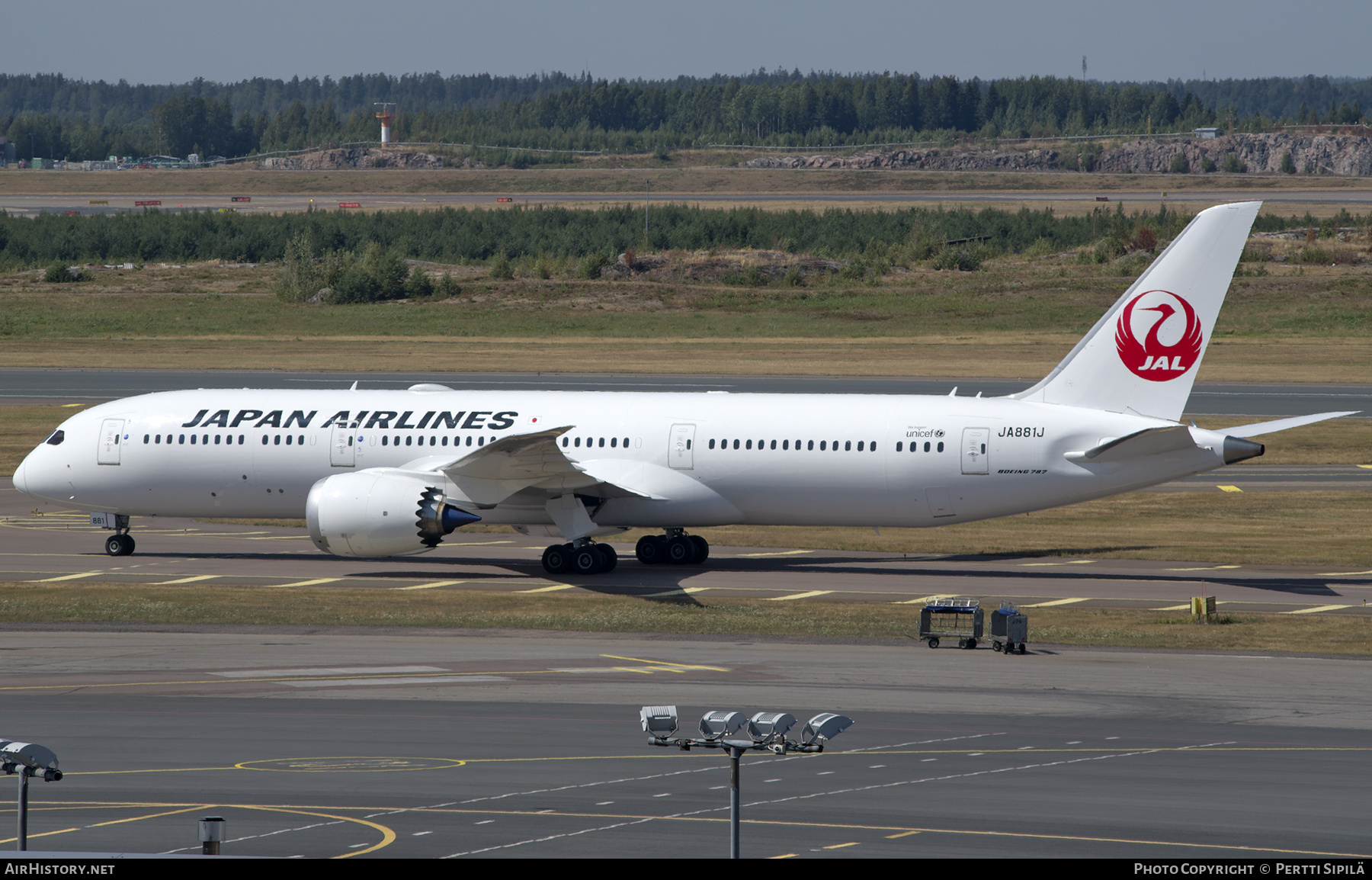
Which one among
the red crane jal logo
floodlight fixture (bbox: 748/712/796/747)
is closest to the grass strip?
the red crane jal logo

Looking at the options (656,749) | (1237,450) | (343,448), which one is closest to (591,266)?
(343,448)

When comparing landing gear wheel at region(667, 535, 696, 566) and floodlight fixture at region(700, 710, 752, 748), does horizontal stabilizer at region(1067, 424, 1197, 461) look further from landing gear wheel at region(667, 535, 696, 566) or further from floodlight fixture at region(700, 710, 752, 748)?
floodlight fixture at region(700, 710, 752, 748)

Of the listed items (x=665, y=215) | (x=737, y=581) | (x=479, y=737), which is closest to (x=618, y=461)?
(x=737, y=581)

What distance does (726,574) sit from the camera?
41.2 m

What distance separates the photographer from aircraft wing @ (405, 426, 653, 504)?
3938 centimetres

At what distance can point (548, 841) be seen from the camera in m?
18.5

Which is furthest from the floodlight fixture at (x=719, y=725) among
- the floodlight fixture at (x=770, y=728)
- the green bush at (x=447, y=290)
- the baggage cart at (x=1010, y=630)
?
the green bush at (x=447, y=290)

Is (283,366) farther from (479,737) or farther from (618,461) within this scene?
(479,737)

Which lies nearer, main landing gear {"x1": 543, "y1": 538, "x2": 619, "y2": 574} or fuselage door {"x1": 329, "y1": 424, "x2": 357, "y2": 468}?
main landing gear {"x1": 543, "y1": 538, "x2": 619, "y2": 574}

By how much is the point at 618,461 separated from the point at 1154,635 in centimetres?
1503

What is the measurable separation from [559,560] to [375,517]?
201 inches

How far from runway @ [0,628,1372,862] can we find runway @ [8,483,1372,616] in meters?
6.36

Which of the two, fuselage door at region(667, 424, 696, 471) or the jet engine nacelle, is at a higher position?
fuselage door at region(667, 424, 696, 471)

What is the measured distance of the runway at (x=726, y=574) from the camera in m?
37.9
